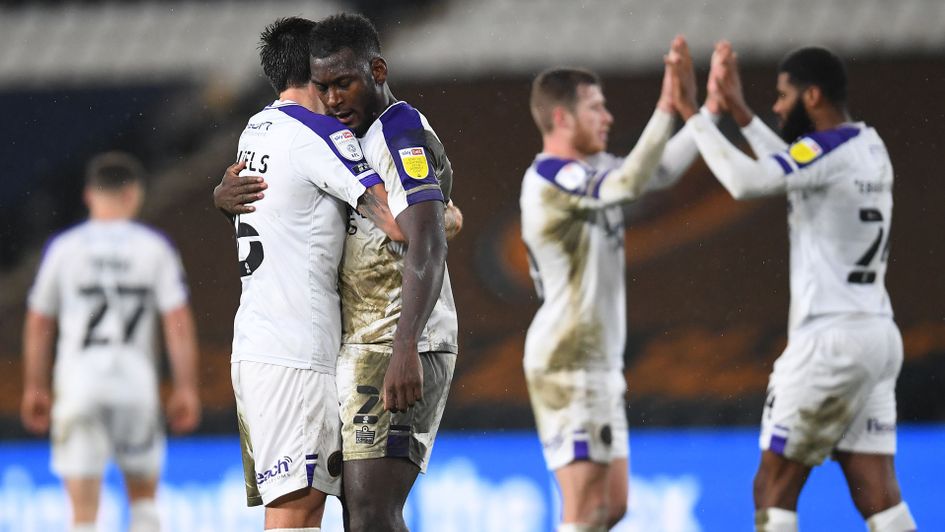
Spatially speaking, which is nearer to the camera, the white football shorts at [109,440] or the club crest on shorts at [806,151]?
the club crest on shorts at [806,151]

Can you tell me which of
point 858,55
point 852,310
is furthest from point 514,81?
point 852,310

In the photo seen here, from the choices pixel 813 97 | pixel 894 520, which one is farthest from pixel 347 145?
pixel 894 520

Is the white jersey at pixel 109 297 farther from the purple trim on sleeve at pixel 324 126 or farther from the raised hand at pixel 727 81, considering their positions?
the purple trim on sleeve at pixel 324 126

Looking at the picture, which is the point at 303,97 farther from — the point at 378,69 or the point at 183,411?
the point at 183,411

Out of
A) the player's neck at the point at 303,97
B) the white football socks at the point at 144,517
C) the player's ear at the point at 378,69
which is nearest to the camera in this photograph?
the player's ear at the point at 378,69

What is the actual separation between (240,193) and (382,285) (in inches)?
19.1

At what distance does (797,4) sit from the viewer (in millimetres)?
10531

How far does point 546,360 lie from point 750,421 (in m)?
3.23

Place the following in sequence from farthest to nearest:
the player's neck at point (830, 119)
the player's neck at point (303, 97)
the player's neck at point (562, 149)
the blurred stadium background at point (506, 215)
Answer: the blurred stadium background at point (506, 215) < the player's neck at point (562, 149) < the player's neck at point (830, 119) < the player's neck at point (303, 97)

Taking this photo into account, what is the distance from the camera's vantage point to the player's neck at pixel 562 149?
19.4 feet

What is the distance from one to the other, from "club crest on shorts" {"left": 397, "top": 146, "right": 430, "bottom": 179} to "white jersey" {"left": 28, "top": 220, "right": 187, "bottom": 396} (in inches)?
152

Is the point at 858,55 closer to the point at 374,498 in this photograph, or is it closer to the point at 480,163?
the point at 480,163

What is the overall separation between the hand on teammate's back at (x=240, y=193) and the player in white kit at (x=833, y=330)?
2.30 m

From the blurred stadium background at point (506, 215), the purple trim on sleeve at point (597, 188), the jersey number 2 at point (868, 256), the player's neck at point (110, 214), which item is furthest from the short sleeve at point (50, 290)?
the jersey number 2 at point (868, 256)
